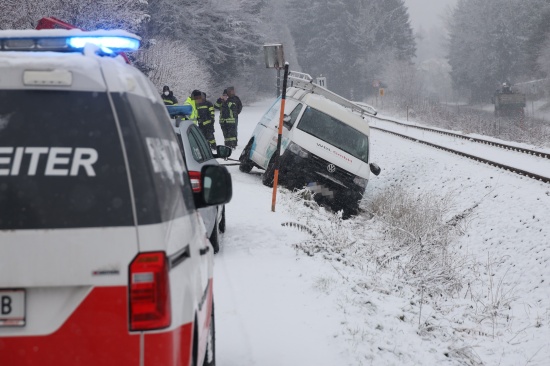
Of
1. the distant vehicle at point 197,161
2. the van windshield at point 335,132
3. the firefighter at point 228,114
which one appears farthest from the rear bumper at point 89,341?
the firefighter at point 228,114

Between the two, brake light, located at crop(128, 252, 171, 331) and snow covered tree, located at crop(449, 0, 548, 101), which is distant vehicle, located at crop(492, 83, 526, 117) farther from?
brake light, located at crop(128, 252, 171, 331)

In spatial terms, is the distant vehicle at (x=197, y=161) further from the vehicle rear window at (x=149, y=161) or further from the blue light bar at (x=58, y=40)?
the vehicle rear window at (x=149, y=161)

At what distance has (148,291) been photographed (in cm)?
247

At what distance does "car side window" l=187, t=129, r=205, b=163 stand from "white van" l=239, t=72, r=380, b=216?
4.99 meters

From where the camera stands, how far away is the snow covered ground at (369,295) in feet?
17.8

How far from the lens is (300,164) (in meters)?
13.1

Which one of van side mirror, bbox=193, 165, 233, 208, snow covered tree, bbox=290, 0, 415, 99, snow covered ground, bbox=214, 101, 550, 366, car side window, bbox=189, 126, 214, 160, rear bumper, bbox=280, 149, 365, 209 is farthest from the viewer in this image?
snow covered tree, bbox=290, 0, 415, 99

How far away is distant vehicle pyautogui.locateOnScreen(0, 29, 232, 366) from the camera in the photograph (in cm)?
240

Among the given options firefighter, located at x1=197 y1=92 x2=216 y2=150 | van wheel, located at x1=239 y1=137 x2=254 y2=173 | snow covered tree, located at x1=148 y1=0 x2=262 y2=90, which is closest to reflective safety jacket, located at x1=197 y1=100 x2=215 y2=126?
firefighter, located at x1=197 y1=92 x2=216 y2=150

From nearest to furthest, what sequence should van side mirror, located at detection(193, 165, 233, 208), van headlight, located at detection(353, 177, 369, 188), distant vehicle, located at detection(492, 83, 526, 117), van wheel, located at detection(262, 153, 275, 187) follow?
1. van side mirror, located at detection(193, 165, 233, 208)
2. van headlight, located at detection(353, 177, 369, 188)
3. van wheel, located at detection(262, 153, 275, 187)
4. distant vehicle, located at detection(492, 83, 526, 117)

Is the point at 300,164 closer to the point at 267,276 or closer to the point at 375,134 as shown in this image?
the point at 267,276

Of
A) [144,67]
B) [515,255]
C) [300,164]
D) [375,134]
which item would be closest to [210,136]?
[300,164]

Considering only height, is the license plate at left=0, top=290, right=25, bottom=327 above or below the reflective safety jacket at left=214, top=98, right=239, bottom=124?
above

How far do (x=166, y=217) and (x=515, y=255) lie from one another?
322 inches
